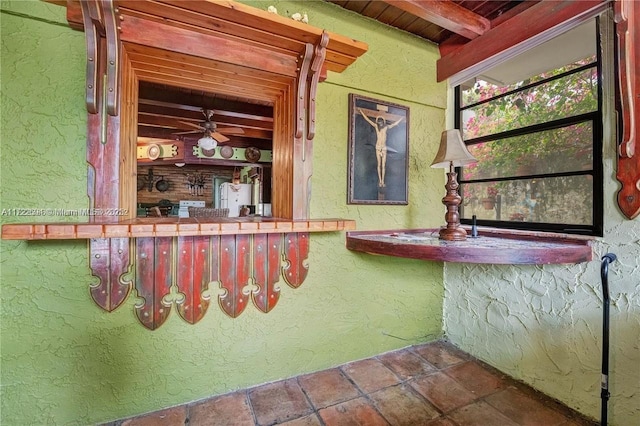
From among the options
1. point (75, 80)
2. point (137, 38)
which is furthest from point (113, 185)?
point (137, 38)

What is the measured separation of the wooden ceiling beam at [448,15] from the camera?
1547mm

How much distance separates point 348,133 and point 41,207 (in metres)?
1.63

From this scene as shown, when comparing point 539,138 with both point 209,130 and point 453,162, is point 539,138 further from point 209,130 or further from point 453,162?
point 209,130

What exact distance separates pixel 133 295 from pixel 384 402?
1417 mm

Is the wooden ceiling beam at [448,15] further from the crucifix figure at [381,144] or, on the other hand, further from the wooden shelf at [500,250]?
the wooden shelf at [500,250]

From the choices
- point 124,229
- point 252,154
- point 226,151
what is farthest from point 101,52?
point 226,151

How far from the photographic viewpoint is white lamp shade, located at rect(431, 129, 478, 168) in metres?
1.60

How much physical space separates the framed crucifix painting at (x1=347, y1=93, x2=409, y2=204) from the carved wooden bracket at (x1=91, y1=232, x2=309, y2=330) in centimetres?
53

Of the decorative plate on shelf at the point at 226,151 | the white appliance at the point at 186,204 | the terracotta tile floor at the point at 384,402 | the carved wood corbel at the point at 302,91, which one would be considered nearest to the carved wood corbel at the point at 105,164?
the terracotta tile floor at the point at 384,402

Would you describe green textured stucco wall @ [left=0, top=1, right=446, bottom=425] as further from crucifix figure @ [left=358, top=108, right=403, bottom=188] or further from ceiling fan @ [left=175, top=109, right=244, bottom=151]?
ceiling fan @ [left=175, top=109, right=244, bottom=151]

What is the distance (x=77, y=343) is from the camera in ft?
Answer: 4.17

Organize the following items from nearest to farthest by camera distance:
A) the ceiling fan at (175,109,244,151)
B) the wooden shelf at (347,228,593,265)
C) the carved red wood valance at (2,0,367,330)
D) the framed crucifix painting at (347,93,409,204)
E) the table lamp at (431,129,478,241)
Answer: the carved red wood valance at (2,0,367,330) < the wooden shelf at (347,228,593,265) < the table lamp at (431,129,478,241) < the framed crucifix painting at (347,93,409,204) < the ceiling fan at (175,109,244,151)

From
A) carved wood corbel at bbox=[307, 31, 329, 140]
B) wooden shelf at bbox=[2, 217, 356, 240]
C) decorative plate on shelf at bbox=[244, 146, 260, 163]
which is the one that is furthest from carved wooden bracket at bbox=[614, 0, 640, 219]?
decorative plate on shelf at bbox=[244, 146, 260, 163]

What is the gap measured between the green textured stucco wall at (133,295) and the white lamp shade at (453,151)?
39 centimetres
